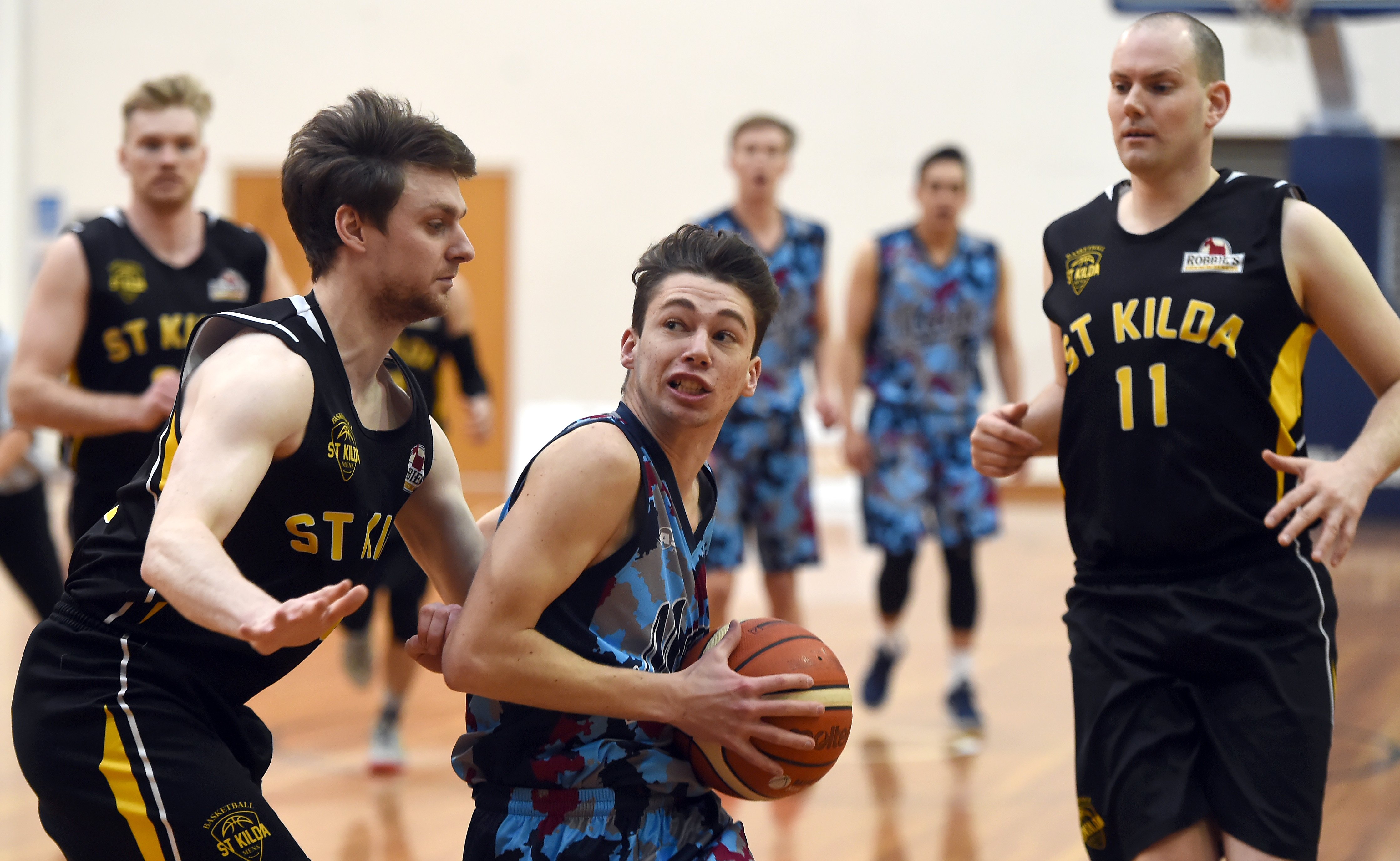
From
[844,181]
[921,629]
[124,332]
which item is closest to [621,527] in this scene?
[124,332]

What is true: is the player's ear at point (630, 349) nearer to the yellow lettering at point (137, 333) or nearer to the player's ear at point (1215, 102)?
the player's ear at point (1215, 102)

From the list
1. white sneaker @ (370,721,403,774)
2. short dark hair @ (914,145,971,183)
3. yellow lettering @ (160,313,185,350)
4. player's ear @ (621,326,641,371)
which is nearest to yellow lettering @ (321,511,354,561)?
player's ear @ (621,326,641,371)

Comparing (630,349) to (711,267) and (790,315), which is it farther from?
(790,315)

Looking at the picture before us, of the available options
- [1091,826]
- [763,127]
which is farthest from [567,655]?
[763,127]

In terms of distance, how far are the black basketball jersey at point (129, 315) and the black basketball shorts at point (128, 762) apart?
1.62 m

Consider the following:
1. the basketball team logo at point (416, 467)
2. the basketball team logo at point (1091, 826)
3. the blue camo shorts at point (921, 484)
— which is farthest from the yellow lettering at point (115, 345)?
the blue camo shorts at point (921, 484)

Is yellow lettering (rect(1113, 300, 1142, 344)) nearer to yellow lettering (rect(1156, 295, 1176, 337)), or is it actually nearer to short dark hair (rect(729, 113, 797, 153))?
yellow lettering (rect(1156, 295, 1176, 337))

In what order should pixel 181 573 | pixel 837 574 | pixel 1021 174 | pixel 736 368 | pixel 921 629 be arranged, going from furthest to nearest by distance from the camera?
pixel 1021 174
pixel 837 574
pixel 921 629
pixel 736 368
pixel 181 573

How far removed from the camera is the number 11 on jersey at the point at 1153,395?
8.24 feet

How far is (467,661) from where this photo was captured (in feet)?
6.47

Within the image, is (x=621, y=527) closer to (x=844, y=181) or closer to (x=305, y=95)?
(x=844, y=181)

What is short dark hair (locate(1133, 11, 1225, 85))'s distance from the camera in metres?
2.55

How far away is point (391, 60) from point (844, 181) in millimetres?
4655

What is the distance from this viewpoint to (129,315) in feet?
11.9
